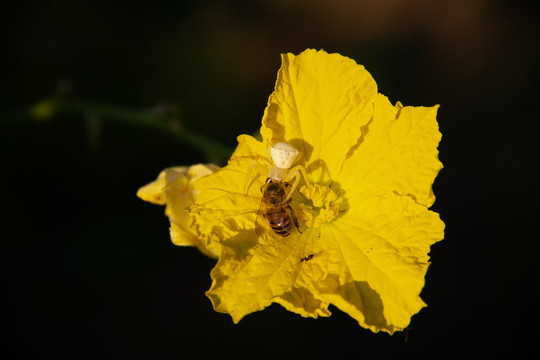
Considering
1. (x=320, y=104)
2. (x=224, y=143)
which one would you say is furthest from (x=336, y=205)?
(x=224, y=143)

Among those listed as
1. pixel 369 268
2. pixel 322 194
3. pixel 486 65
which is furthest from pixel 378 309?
pixel 486 65

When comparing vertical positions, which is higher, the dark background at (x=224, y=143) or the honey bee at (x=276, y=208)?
the dark background at (x=224, y=143)

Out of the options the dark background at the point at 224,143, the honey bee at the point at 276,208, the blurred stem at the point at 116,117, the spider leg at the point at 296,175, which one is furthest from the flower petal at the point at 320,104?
the dark background at the point at 224,143

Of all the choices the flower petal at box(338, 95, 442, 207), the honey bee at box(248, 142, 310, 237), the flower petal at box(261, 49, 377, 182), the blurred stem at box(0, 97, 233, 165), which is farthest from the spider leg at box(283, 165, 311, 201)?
the blurred stem at box(0, 97, 233, 165)

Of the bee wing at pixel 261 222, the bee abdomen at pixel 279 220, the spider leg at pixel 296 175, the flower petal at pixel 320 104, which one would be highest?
the flower petal at pixel 320 104

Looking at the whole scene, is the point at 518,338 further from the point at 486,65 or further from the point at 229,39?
the point at 229,39

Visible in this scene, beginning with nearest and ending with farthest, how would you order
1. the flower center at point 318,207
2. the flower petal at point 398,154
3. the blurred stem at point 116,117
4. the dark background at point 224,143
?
1. the flower petal at point 398,154
2. the flower center at point 318,207
3. the blurred stem at point 116,117
4. the dark background at point 224,143

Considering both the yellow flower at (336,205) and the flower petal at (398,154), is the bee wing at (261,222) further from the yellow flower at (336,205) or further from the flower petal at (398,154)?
the flower petal at (398,154)
